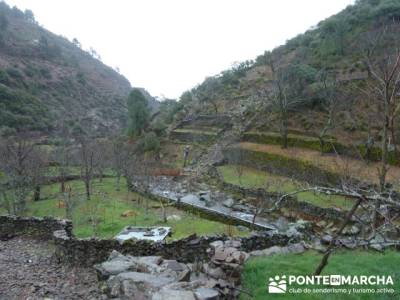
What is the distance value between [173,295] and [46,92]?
76.5m

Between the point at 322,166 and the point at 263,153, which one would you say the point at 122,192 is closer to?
the point at 263,153

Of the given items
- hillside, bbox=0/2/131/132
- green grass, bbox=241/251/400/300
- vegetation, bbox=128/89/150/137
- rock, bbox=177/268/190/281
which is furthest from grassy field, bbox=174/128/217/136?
rock, bbox=177/268/190/281

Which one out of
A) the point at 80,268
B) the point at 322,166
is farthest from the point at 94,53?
the point at 80,268

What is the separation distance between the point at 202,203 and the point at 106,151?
18.1 m

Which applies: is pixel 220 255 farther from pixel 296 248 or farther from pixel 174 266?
pixel 296 248

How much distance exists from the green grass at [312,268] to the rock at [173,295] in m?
1.39

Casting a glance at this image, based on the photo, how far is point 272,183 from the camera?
2475 centimetres

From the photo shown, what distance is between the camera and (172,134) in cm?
4475

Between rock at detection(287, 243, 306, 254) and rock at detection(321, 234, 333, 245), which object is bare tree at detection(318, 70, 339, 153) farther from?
rock at detection(287, 243, 306, 254)

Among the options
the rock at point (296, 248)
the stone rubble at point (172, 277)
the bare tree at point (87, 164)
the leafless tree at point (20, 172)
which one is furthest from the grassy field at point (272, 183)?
the leafless tree at point (20, 172)

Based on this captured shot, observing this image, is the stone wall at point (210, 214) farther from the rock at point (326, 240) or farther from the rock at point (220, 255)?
the rock at point (220, 255)

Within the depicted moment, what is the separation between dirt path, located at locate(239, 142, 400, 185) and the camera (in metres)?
21.7

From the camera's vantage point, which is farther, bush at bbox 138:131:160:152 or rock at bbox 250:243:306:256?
bush at bbox 138:131:160:152

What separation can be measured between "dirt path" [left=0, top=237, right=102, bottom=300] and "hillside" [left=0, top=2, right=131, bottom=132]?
144ft
